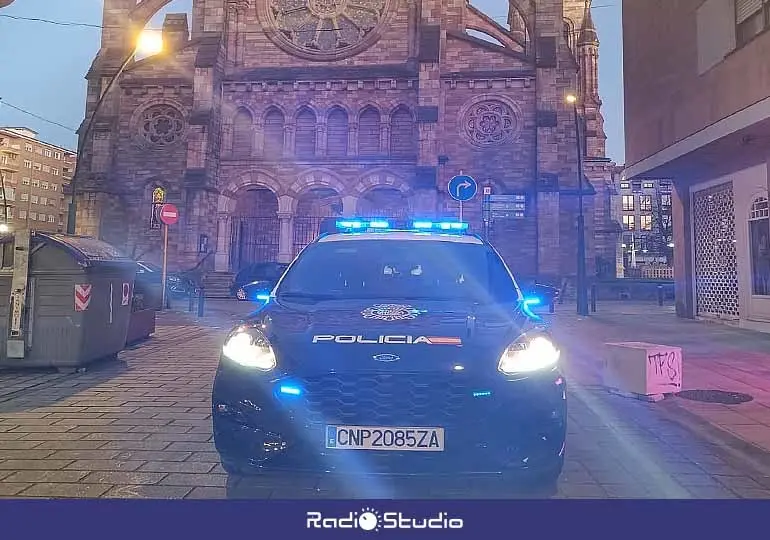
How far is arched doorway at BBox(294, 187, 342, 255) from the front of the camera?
27.6 m

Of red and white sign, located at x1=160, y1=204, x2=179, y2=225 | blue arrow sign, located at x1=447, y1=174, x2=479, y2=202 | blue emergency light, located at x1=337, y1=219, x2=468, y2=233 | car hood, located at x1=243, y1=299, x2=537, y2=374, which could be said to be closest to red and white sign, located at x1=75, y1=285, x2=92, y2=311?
blue emergency light, located at x1=337, y1=219, x2=468, y2=233

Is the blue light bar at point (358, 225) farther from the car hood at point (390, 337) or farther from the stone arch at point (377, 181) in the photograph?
the stone arch at point (377, 181)

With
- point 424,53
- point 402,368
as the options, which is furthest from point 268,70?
point 402,368

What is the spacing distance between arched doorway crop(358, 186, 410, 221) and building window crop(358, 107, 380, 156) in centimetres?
195

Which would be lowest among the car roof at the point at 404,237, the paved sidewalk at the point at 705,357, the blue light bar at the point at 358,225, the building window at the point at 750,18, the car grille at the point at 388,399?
the paved sidewalk at the point at 705,357

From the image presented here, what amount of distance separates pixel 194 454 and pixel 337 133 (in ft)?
80.2

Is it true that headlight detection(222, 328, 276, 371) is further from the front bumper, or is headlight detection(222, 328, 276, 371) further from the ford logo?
the ford logo

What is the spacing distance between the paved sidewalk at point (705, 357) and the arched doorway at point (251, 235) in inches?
641

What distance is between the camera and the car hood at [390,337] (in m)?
2.81

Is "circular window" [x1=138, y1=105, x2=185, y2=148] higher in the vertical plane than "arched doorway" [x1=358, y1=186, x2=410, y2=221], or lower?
higher

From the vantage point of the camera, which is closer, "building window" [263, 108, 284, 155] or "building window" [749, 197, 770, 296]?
"building window" [749, 197, 770, 296]

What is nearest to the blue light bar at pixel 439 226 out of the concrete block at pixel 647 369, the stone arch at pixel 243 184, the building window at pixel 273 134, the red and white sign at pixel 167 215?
the concrete block at pixel 647 369
